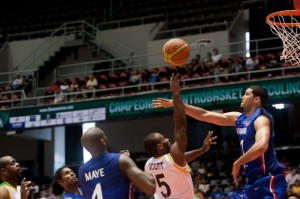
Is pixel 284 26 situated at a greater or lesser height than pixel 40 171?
greater

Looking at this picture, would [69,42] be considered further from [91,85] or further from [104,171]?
[104,171]

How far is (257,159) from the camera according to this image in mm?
5473

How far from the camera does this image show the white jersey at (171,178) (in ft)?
17.6

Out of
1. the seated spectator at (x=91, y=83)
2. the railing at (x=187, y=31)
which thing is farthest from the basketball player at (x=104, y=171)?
the railing at (x=187, y=31)

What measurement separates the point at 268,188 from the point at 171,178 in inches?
34.6

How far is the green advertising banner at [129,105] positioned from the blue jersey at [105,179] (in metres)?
12.5

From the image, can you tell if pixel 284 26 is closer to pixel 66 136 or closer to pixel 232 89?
pixel 232 89

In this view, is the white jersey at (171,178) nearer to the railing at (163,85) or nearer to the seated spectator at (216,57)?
the railing at (163,85)

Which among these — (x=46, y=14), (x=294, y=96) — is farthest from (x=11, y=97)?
(x=294, y=96)

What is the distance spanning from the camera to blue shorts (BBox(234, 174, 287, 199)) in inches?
213

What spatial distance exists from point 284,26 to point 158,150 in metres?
3.42

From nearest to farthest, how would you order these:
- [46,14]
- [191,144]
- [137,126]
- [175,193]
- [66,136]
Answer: [175,193], [191,144], [137,126], [66,136], [46,14]

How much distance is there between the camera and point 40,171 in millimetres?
24094

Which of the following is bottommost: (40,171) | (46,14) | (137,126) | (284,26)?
(40,171)
